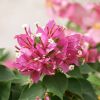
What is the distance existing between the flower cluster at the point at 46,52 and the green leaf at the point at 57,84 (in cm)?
2

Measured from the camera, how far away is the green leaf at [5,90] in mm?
1040

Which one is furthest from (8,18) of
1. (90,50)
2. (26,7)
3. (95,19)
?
(90,50)

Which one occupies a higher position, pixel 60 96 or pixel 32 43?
pixel 32 43

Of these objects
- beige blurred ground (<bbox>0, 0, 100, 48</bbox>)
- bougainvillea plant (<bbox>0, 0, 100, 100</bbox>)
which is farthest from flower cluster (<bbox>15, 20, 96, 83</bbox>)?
beige blurred ground (<bbox>0, 0, 100, 48</bbox>)

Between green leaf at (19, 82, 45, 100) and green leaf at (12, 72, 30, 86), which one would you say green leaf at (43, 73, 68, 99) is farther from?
green leaf at (12, 72, 30, 86)

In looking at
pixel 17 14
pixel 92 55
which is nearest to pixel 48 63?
pixel 92 55

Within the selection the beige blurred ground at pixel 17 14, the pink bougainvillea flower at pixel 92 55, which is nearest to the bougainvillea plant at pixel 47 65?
the pink bougainvillea flower at pixel 92 55

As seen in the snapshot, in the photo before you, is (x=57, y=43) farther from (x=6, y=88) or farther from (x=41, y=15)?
(x=41, y=15)

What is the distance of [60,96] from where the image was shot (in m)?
0.96

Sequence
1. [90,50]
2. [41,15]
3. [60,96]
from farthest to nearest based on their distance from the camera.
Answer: [41,15] < [90,50] < [60,96]

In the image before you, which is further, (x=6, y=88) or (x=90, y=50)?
(x=90, y=50)

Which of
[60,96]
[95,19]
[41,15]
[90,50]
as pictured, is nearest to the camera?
[60,96]

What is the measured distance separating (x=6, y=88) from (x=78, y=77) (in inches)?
6.4

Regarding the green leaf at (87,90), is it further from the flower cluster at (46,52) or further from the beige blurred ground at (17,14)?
the beige blurred ground at (17,14)
